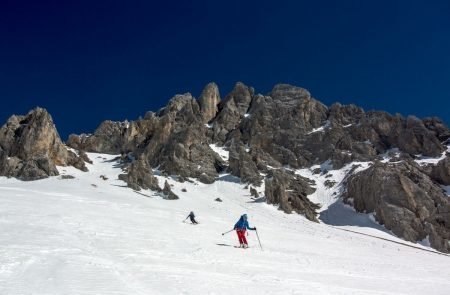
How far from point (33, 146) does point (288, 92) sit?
75.3m

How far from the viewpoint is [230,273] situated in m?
13.0

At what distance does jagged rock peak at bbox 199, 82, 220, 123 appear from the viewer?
12138 centimetres

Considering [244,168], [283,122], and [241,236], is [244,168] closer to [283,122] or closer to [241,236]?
[283,122]

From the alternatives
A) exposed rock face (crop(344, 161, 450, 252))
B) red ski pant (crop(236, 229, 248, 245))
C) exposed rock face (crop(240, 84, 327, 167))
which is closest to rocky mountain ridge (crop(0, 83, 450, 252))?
exposed rock face (crop(344, 161, 450, 252))

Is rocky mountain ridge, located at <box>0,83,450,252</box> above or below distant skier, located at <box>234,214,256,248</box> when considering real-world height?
above

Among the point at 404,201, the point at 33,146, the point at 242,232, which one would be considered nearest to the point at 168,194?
the point at 33,146

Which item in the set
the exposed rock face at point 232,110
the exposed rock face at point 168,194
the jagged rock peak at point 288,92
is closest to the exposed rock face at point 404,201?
the exposed rock face at point 168,194

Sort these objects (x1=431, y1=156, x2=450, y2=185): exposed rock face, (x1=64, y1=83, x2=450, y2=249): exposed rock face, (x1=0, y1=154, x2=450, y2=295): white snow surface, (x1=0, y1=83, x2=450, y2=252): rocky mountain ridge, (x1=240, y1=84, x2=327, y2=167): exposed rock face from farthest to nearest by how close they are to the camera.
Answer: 1. (x1=240, y1=84, x2=327, y2=167): exposed rock face
2. (x1=431, y1=156, x2=450, y2=185): exposed rock face
3. (x1=64, y1=83, x2=450, y2=249): exposed rock face
4. (x1=0, y1=83, x2=450, y2=252): rocky mountain ridge
5. (x1=0, y1=154, x2=450, y2=295): white snow surface

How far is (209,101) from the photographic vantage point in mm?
123438

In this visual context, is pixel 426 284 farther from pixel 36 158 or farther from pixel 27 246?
pixel 36 158

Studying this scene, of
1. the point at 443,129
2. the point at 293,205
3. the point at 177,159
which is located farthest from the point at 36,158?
the point at 443,129

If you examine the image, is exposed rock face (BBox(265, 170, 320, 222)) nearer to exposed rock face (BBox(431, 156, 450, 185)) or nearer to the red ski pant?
exposed rock face (BBox(431, 156, 450, 185))

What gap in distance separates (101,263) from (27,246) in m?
3.50

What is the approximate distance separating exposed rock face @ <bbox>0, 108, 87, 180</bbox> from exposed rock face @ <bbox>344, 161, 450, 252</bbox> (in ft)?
159
